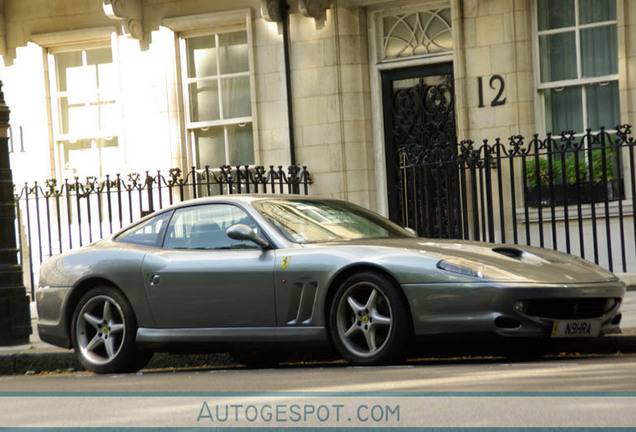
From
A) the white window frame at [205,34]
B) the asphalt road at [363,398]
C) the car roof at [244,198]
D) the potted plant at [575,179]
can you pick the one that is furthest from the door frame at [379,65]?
the asphalt road at [363,398]

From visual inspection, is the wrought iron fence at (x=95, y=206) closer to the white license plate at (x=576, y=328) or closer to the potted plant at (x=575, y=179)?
→ the potted plant at (x=575, y=179)

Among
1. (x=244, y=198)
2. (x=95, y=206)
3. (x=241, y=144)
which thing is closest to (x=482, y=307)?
(x=244, y=198)

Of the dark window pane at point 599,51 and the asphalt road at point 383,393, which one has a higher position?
the dark window pane at point 599,51

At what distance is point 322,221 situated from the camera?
9047 millimetres

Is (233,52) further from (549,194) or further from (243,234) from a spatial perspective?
(243,234)

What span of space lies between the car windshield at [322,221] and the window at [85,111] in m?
8.84

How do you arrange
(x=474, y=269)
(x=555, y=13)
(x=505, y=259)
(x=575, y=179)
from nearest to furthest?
1. (x=474, y=269)
2. (x=505, y=259)
3. (x=575, y=179)
4. (x=555, y=13)

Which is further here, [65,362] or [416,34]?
[416,34]

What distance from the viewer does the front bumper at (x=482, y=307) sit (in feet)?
25.2

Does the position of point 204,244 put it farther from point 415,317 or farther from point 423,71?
point 423,71

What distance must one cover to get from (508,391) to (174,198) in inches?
440

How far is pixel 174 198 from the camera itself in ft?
55.6

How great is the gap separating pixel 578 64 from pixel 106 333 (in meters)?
7.84

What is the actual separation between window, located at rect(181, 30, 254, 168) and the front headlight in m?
9.26
